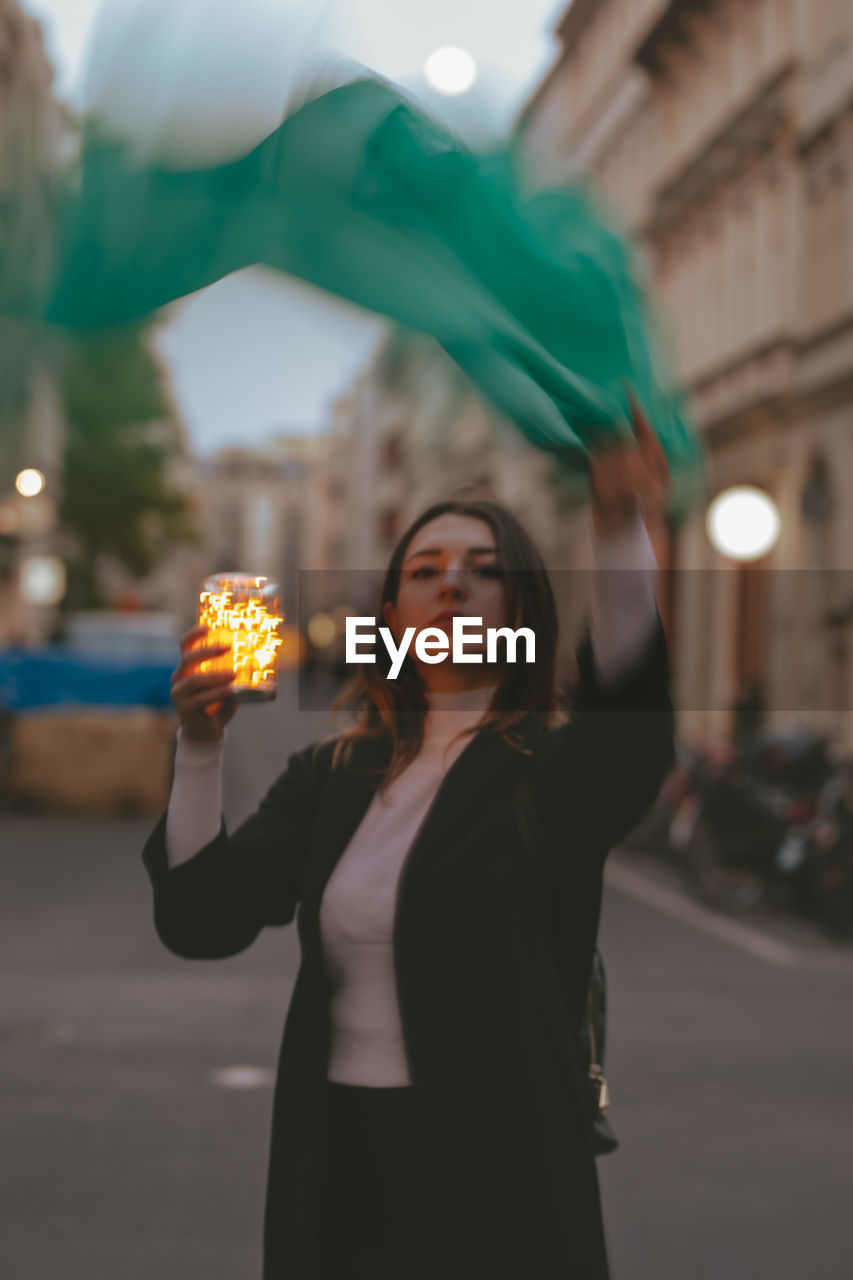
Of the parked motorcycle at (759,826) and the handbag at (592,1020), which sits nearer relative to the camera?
the handbag at (592,1020)

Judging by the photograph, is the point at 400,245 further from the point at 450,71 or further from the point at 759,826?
the point at 759,826

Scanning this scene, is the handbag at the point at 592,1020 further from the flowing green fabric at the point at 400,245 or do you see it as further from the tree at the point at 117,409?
the tree at the point at 117,409

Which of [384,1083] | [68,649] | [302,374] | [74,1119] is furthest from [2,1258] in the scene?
[68,649]

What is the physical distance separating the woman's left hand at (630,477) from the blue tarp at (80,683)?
54.3 ft

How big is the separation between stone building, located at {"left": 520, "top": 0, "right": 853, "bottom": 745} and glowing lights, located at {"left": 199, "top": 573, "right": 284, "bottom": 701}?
17.6 m

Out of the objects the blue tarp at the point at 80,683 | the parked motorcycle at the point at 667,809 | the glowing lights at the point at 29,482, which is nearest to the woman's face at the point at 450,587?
the glowing lights at the point at 29,482

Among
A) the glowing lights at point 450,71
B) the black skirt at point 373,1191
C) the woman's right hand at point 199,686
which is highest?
the glowing lights at point 450,71

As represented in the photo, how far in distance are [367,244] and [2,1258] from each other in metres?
3.79

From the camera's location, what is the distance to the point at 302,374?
7.23 feet

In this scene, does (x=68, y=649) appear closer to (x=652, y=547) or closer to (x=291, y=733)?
(x=291, y=733)

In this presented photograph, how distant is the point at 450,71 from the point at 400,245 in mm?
277

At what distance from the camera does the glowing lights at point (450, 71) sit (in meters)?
2.10

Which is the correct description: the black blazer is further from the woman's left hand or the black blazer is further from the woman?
the woman's left hand

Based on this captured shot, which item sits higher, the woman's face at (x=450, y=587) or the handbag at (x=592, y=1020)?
the woman's face at (x=450, y=587)
